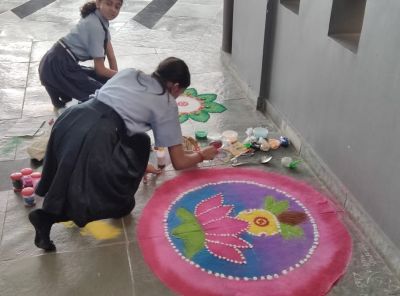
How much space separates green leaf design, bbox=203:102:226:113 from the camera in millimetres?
3746

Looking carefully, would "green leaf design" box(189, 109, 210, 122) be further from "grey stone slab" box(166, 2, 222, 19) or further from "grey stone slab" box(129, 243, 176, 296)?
"grey stone slab" box(166, 2, 222, 19)

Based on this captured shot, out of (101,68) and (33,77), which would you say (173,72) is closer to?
(101,68)

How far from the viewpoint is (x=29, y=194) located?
2.53 meters

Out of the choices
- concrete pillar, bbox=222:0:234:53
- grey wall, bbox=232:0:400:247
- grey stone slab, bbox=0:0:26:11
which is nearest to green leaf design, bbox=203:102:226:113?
grey wall, bbox=232:0:400:247

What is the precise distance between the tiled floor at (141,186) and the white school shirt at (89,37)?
2.01 feet

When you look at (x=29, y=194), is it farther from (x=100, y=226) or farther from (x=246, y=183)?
(x=246, y=183)

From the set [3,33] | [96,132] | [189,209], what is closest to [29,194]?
[96,132]

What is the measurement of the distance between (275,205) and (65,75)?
1901mm

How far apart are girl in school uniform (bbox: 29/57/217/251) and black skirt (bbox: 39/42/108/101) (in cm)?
119

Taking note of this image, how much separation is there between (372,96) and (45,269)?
6.05 feet

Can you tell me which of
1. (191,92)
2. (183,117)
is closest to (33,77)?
(191,92)

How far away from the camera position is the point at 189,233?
2.37 m

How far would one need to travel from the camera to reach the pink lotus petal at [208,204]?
2.53 metres

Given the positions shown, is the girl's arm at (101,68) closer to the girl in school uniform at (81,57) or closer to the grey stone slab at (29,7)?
the girl in school uniform at (81,57)
